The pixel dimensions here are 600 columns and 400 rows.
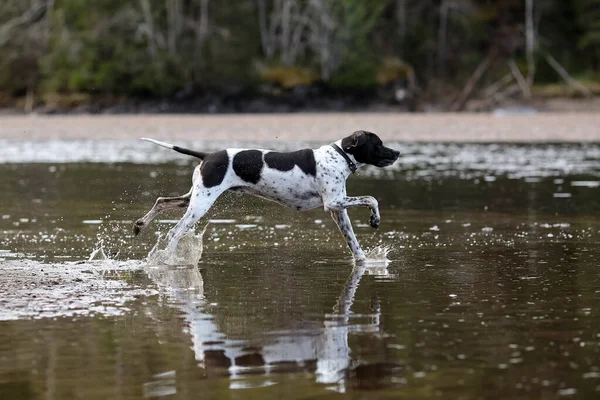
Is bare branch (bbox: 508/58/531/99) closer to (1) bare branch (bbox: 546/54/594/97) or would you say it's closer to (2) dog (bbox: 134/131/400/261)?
(1) bare branch (bbox: 546/54/594/97)

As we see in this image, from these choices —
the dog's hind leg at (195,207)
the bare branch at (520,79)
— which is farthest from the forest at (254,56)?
the dog's hind leg at (195,207)

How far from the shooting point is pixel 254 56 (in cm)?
6056

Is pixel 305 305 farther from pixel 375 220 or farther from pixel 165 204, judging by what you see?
pixel 165 204

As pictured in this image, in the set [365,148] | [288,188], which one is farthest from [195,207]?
[365,148]

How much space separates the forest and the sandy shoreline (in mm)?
4052

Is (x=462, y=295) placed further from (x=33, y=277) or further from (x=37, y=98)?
(x=37, y=98)

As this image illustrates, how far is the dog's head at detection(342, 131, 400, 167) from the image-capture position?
10453 millimetres

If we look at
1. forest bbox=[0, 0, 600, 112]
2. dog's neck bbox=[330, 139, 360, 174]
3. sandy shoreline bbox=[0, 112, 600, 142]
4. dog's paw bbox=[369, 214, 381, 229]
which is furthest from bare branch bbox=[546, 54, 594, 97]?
dog's neck bbox=[330, 139, 360, 174]

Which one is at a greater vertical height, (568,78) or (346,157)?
(568,78)

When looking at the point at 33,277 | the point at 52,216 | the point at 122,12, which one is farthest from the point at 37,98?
the point at 33,277

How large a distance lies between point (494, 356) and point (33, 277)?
168 inches

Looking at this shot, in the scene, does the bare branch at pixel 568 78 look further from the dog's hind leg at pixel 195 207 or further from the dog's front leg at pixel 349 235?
the dog's hind leg at pixel 195 207

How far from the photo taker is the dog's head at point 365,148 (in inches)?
412

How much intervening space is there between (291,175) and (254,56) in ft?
166
